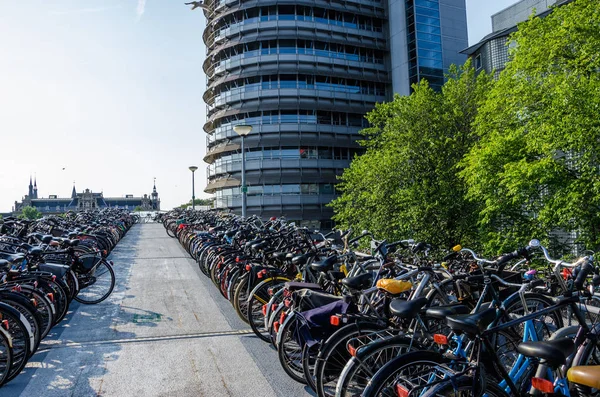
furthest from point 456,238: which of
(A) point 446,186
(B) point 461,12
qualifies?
(B) point 461,12

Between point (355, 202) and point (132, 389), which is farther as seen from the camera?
point (355, 202)

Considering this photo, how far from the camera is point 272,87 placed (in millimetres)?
37531

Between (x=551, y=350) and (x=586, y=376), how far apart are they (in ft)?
0.53

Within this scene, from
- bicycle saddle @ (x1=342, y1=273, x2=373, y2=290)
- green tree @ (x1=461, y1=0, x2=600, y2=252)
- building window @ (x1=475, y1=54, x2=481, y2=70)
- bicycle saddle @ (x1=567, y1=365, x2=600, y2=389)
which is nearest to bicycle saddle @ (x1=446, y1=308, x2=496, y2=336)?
bicycle saddle @ (x1=567, y1=365, x2=600, y2=389)

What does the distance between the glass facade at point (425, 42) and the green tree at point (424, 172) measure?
20.9 meters

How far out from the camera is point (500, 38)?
79.6ft

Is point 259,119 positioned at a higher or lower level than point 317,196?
higher

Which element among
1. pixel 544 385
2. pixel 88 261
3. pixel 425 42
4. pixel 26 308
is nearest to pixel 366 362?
pixel 544 385

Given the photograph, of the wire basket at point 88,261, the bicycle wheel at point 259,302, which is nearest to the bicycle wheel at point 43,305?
the wire basket at point 88,261

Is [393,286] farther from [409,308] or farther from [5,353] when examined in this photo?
[5,353]

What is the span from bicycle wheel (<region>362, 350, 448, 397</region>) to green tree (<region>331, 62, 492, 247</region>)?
13.9m

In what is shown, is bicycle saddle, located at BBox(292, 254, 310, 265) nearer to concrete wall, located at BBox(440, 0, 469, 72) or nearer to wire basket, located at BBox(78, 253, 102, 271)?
wire basket, located at BBox(78, 253, 102, 271)

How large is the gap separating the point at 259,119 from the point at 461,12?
2174cm

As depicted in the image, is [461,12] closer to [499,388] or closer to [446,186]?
[446,186]
